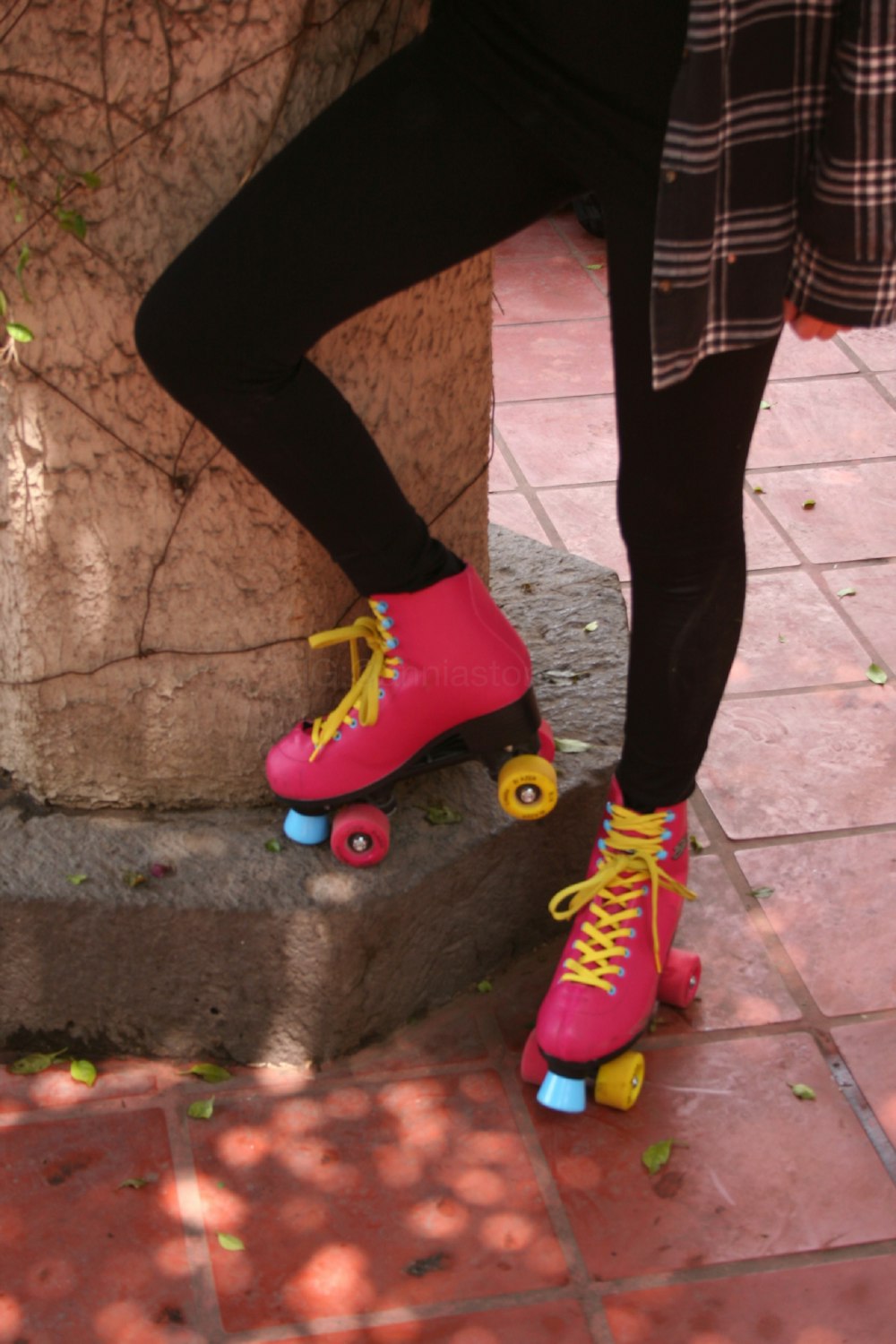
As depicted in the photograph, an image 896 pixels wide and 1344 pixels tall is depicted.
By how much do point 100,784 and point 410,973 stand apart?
546 mm

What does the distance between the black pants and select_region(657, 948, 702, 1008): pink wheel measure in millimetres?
589

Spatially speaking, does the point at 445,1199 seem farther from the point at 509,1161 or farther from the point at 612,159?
the point at 612,159

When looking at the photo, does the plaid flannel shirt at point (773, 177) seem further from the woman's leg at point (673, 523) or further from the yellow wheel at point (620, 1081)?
the yellow wheel at point (620, 1081)

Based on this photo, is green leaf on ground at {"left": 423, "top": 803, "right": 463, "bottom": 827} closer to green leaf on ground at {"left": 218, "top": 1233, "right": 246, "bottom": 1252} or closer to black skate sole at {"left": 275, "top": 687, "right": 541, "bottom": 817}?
black skate sole at {"left": 275, "top": 687, "right": 541, "bottom": 817}

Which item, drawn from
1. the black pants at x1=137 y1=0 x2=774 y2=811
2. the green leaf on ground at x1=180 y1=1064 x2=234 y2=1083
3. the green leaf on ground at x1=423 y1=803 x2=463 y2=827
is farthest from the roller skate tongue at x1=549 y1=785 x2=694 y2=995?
the green leaf on ground at x1=180 y1=1064 x2=234 y2=1083

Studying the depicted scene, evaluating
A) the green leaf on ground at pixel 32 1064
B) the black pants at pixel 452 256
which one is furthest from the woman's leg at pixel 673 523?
the green leaf on ground at pixel 32 1064

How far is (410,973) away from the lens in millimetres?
2373

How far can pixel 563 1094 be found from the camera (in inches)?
86.9

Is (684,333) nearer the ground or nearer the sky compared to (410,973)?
nearer the sky

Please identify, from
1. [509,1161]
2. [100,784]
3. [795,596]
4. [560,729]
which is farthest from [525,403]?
[509,1161]

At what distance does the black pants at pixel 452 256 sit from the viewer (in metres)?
1.66

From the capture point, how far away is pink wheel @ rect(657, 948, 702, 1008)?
238 centimetres

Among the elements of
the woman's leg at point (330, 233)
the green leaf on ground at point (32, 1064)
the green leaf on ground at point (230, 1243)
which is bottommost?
the green leaf on ground at point (32, 1064)

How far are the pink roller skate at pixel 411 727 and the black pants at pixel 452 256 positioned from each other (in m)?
0.19
